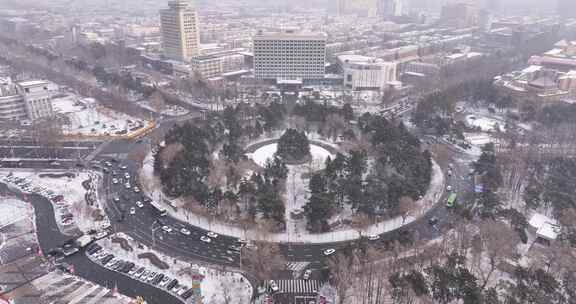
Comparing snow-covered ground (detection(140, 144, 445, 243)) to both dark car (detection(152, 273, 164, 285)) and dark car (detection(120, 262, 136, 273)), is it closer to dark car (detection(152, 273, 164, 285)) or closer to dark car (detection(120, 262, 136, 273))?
dark car (detection(152, 273, 164, 285))

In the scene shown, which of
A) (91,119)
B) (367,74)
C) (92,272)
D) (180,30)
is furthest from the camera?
(180,30)

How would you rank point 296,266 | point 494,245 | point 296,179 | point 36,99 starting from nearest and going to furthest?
point 494,245, point 296,266, point 296,179, point 36,99

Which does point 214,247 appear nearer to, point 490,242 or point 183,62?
point 490,242

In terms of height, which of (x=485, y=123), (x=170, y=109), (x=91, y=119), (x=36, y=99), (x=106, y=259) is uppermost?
(x=36, y=99)

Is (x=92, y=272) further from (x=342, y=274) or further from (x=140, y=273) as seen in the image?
(x=342, y=274)

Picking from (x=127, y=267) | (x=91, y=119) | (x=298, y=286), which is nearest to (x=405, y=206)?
(x=298, y=286)

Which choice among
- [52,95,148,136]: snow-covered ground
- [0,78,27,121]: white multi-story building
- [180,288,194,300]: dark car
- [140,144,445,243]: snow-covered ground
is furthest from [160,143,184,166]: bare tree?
[0,78,27,121]: white multi-story building

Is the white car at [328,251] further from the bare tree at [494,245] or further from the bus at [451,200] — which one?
the bus at [451,200]
